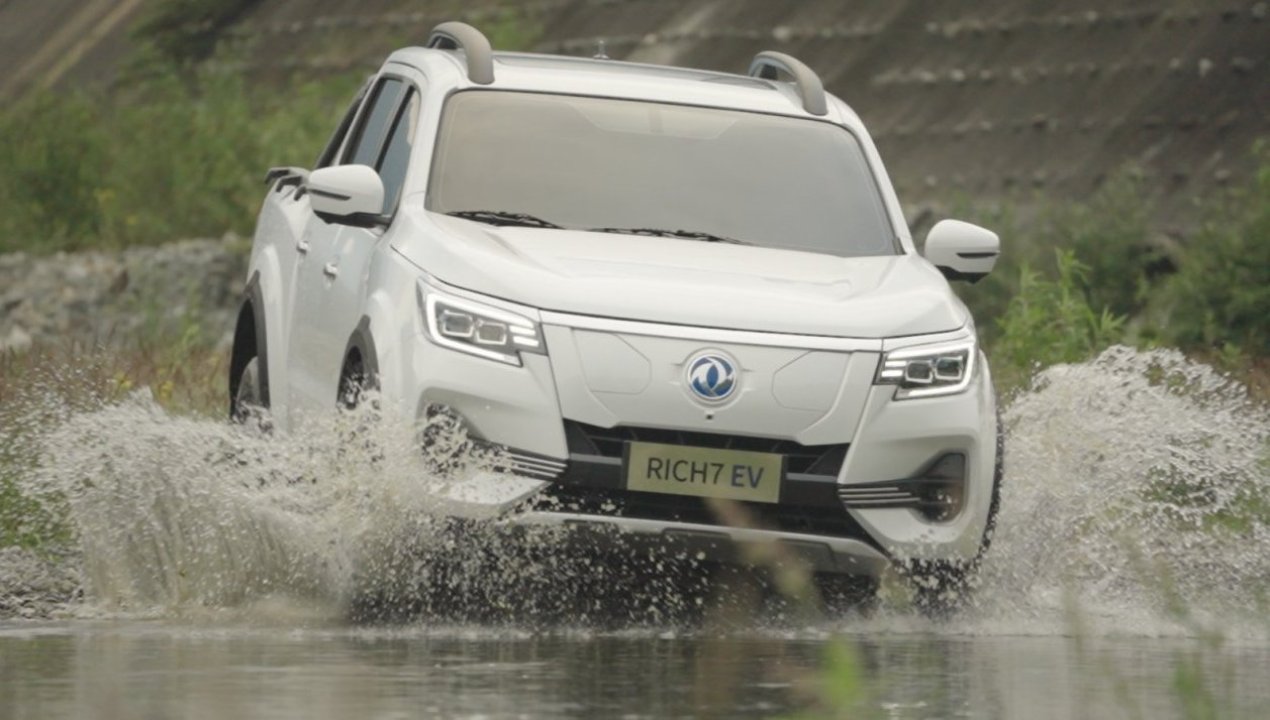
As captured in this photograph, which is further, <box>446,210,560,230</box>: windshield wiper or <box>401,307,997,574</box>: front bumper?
<box>446,210,560,230</box>: windshield wiper

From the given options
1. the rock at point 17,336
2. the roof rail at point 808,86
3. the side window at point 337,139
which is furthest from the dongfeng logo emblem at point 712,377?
the rock at point 17,336

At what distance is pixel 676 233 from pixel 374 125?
1.79 metres

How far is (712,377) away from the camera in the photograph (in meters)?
8.86

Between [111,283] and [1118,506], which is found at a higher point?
[111,283]

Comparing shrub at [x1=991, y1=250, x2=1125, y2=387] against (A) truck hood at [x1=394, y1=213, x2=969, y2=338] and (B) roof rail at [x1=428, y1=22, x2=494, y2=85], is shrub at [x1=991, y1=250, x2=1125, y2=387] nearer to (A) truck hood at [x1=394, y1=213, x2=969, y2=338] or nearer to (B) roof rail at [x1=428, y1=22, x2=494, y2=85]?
(B) roof rail at [x1=428, y1=22, x2=494, y2=85]

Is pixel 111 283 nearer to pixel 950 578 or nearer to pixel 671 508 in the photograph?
pixel 950 578

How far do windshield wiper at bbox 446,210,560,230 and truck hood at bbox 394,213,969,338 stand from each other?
93mm

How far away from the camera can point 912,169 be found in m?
28.6

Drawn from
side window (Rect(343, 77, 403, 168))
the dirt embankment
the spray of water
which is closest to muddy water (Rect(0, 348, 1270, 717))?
the spray of water

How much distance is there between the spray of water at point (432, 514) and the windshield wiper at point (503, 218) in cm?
86

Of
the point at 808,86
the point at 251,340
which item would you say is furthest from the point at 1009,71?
the point at 808,86

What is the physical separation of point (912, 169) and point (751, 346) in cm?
1986

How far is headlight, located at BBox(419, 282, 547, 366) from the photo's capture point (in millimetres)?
8891

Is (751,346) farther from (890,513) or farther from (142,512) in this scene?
(142,512)
